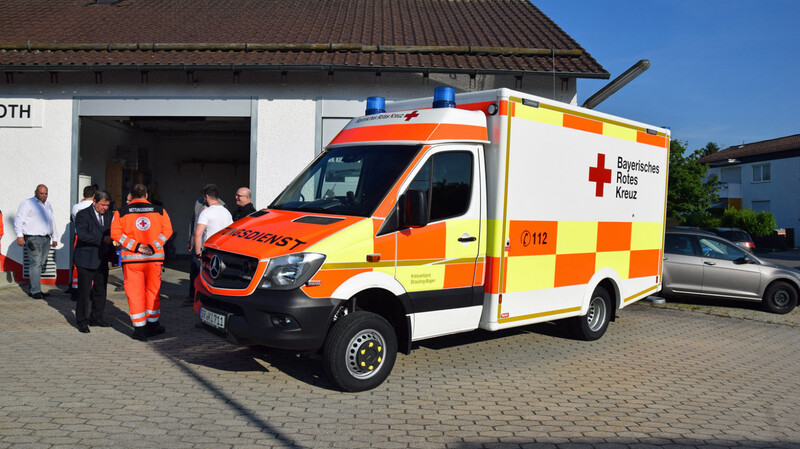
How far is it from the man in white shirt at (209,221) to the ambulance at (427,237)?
6.47 ft

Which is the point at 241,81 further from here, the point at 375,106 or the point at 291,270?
the point at 291,270

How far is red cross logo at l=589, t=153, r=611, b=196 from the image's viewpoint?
755 cm

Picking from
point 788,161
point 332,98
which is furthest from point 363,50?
point 788,161

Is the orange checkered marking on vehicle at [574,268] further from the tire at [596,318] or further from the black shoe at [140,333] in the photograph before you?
the black shoe at [140,333]

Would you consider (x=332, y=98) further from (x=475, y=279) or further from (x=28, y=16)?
(x=28, y=16)

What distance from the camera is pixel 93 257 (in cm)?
764

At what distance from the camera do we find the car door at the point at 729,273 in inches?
448

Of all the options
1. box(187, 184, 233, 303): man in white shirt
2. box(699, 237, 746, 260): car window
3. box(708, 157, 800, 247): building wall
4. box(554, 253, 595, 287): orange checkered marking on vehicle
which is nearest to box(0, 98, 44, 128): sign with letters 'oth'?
box(187, 184, 233, 303): man in white shirt

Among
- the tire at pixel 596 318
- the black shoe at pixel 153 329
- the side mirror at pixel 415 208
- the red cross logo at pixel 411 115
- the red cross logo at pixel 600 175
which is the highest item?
the red cross logo at pixel 411 115

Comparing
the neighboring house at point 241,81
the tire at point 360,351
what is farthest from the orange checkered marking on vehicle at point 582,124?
the neighboring house at point 241,81

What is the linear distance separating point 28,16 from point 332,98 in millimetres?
7802

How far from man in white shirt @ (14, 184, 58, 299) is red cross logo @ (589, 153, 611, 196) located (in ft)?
27.3

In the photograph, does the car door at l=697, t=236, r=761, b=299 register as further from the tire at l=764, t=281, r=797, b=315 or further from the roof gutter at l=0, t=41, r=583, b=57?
the roof gutter at l=0, t=41, r=583, b=57

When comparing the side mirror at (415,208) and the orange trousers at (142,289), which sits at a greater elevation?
the side mirror at (415,208)
